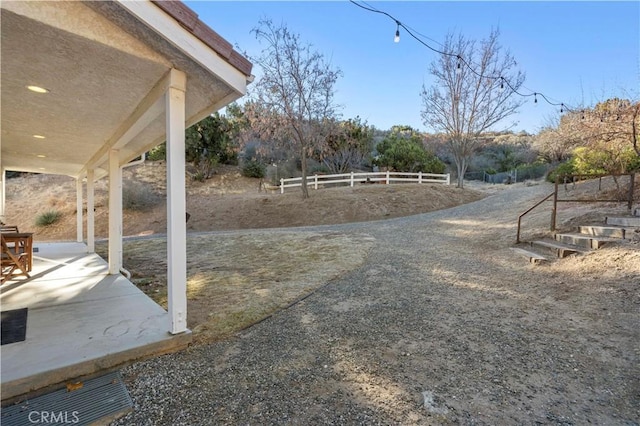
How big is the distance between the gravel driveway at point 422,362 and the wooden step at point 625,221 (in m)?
2.19

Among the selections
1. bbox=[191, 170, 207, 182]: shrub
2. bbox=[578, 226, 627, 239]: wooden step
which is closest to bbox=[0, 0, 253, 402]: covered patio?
bbox=[578, 226, 627, 239]: wooden step

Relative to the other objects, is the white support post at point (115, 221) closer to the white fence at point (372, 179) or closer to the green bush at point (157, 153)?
the white fence at point (372, 179)

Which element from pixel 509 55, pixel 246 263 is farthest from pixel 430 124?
pixel 246 263

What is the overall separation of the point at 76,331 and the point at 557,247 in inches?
278

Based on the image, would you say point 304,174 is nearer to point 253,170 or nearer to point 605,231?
point 253,170

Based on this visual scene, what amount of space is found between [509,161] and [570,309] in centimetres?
2814

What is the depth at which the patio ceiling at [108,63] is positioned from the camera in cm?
215

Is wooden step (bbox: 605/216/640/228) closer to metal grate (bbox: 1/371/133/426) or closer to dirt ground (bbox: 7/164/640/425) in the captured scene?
dirt ground (bbox: 7/164/640/425)

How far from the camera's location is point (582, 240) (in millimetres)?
5262

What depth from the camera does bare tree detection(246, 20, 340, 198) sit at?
13.4m

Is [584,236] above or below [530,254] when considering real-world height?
above

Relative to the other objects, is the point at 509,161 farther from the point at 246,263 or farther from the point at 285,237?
the point at 246,263

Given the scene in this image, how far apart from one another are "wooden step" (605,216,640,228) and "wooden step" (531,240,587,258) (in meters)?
0.99

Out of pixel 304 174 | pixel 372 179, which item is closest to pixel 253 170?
pixel 304 174
